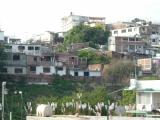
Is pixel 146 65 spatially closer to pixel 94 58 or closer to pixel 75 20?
pixel 94 58

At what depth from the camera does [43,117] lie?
70.3 ft

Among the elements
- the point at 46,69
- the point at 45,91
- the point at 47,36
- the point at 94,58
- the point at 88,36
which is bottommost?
the point at 45,91

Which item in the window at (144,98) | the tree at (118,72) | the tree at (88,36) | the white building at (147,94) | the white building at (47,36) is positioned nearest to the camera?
the white building at (147,94)

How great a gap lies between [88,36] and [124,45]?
5.04 m

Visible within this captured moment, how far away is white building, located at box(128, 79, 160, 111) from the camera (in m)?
23.9

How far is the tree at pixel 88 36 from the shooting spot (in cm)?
6556

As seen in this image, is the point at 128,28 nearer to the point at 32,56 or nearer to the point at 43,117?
the point at 32,56

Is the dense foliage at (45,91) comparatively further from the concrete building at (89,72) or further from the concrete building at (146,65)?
the concrete building at (146,65)

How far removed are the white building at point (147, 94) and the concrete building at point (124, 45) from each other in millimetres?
38320

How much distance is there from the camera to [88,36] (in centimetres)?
6569

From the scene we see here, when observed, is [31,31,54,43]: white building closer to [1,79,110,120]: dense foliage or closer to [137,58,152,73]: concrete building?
[137,58,152,73]: concrete building

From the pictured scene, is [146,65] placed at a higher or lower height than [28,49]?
lower

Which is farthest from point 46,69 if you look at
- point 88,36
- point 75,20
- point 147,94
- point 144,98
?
point 75,20

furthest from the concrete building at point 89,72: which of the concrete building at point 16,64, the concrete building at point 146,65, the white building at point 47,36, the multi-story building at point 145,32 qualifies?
the white building at point 47,36
